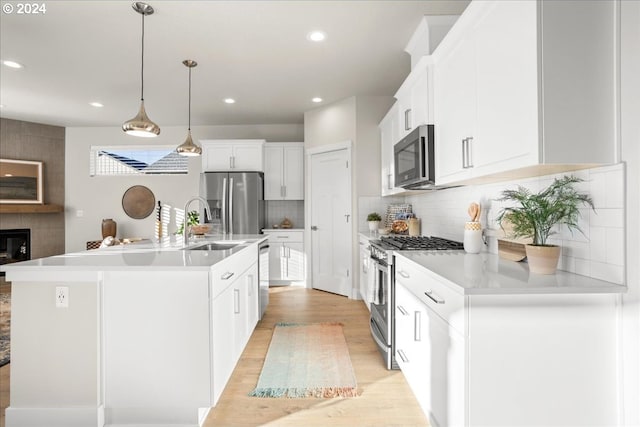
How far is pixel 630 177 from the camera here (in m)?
1.24

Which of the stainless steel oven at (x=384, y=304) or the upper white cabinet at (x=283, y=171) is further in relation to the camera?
the upper white cabinet at (x=283, y=171)

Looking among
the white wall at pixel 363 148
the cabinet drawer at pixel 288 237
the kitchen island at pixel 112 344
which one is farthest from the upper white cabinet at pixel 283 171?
the kitchen island at pixel 112 344

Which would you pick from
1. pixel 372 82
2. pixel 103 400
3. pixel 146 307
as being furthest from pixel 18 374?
pixel 372 82

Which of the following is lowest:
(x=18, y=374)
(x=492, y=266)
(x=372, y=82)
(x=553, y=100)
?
(x=18, y=374)

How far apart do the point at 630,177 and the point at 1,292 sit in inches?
280

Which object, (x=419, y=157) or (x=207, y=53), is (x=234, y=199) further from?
(x=419, y=157)

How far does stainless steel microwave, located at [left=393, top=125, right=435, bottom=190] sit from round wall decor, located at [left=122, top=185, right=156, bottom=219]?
491 centimetres

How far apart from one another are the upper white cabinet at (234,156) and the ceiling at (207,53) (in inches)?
21.9

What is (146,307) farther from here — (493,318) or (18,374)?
(493,318)

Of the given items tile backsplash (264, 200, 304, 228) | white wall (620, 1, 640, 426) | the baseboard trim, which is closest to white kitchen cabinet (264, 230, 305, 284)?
tile backsplash (264, 200, 304, 228)

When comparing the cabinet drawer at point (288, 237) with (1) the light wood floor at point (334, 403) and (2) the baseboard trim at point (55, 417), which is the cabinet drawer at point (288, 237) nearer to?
(1) the light wood floor at point (334, 403)

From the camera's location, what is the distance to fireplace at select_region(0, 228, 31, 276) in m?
5.28

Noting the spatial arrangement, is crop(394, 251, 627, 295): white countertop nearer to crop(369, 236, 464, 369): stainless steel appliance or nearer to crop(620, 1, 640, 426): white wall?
crop(620, 1, 640, 426): white wall

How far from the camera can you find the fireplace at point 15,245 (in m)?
5.28
